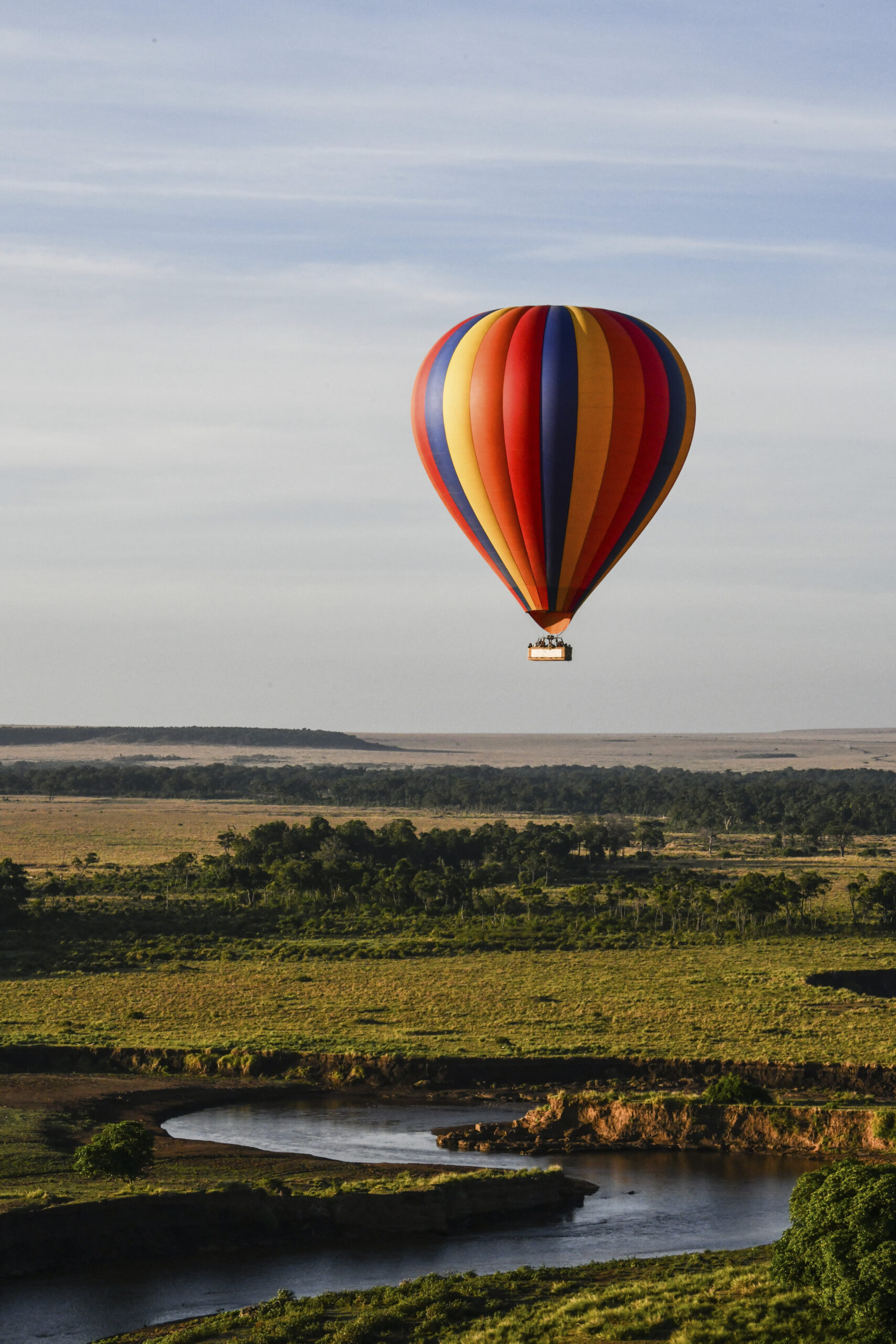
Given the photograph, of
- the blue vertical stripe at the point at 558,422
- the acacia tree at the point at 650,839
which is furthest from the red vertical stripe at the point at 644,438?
the acacia tree at the point at 650,839

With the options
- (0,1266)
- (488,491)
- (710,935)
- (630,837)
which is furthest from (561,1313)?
(630,837)


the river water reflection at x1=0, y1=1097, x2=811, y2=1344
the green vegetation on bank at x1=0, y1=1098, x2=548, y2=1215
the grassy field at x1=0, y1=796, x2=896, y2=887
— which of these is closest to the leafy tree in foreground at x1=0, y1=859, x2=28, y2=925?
the grassy field at x1=0, y1=796, x2=896, y2=887

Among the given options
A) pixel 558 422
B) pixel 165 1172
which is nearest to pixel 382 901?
pixel 165 1172

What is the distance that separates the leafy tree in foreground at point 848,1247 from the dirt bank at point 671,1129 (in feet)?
45.9

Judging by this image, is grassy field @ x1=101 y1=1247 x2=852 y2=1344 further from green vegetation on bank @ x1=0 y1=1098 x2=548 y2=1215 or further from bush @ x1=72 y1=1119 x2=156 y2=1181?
bush @ x1=72 y1=1119 x2=156 y2=1181

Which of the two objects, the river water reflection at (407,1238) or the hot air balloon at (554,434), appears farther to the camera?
the hot air balloon at (554,434)

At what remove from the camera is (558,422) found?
4075cm

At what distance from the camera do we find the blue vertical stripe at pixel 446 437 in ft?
138

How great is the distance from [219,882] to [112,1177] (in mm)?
61923

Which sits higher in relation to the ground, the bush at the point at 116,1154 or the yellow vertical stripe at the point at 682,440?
the yellow vertical stripe at the point at 682,440

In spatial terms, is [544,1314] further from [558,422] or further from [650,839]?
[650,839]

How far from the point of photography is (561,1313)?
2773 centimetres

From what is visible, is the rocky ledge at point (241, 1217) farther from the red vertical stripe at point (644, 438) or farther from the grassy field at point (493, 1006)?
the red vertical stripe at point (644, 438)

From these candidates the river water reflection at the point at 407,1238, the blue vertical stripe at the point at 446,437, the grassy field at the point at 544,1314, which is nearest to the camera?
the grassy field at the point at 544,1314
